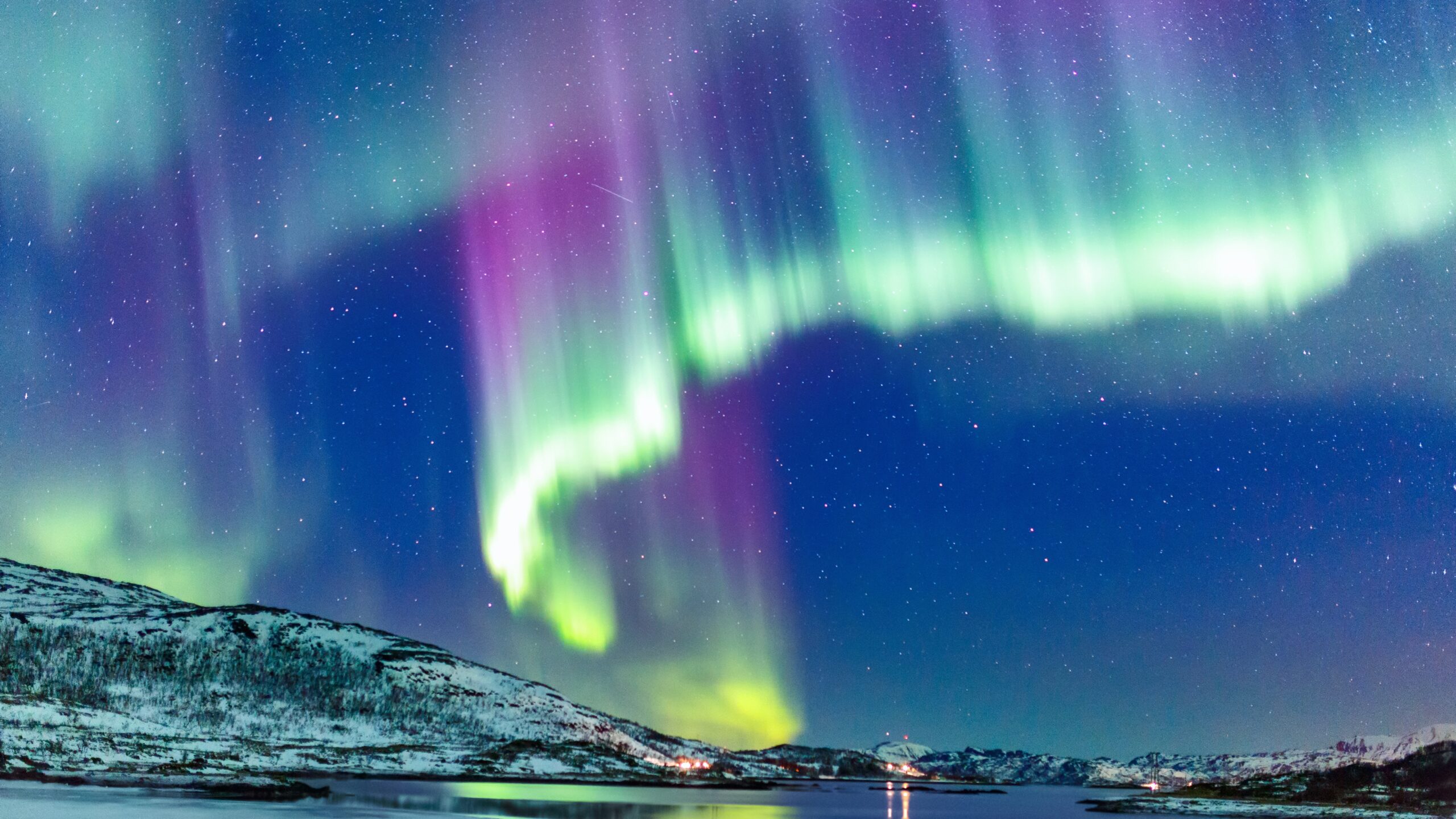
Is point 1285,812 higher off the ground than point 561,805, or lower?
lower

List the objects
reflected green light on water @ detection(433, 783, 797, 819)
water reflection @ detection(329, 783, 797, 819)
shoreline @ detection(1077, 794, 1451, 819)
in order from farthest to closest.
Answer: shoreline @ detection(1077, 794, 1451, 819) < reflected green light on water @ detection(433, 783, 797, 819) < water reflection @ detection(329, 783, 797, 819)

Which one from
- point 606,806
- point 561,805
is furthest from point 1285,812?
point 561,805

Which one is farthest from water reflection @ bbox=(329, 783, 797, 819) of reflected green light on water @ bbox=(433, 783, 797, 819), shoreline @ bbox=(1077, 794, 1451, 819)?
shoreline @ bbox=(1077, 794, 1451, 819)

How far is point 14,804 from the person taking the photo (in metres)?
82.6

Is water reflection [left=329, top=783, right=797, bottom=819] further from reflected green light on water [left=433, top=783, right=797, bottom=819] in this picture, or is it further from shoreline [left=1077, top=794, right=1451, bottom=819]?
shoreline [left=1077, top=794, right=1451, bottom=819]

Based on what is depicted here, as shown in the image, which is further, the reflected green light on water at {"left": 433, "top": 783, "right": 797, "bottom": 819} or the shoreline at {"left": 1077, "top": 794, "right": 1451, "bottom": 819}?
the shoreline at {"left": 1077, "top": 794, "right": 1451, "bottom": 819}

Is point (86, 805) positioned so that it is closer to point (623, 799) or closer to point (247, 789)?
point (247, 789)

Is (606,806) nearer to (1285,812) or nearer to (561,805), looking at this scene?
(561,805)

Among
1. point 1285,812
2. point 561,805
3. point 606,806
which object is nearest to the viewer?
point 606,806

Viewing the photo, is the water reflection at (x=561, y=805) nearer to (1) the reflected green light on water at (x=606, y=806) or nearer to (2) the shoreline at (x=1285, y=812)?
(1) the reflected green light on water at (x=606, y=806)

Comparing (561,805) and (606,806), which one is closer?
(606,806)

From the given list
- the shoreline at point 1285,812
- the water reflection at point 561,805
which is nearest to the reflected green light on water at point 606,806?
the water reflection at point 561,805

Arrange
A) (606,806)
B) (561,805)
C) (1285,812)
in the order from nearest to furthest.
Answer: (606,806), (561,805), (1285,812)

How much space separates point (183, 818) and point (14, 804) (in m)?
15.9
